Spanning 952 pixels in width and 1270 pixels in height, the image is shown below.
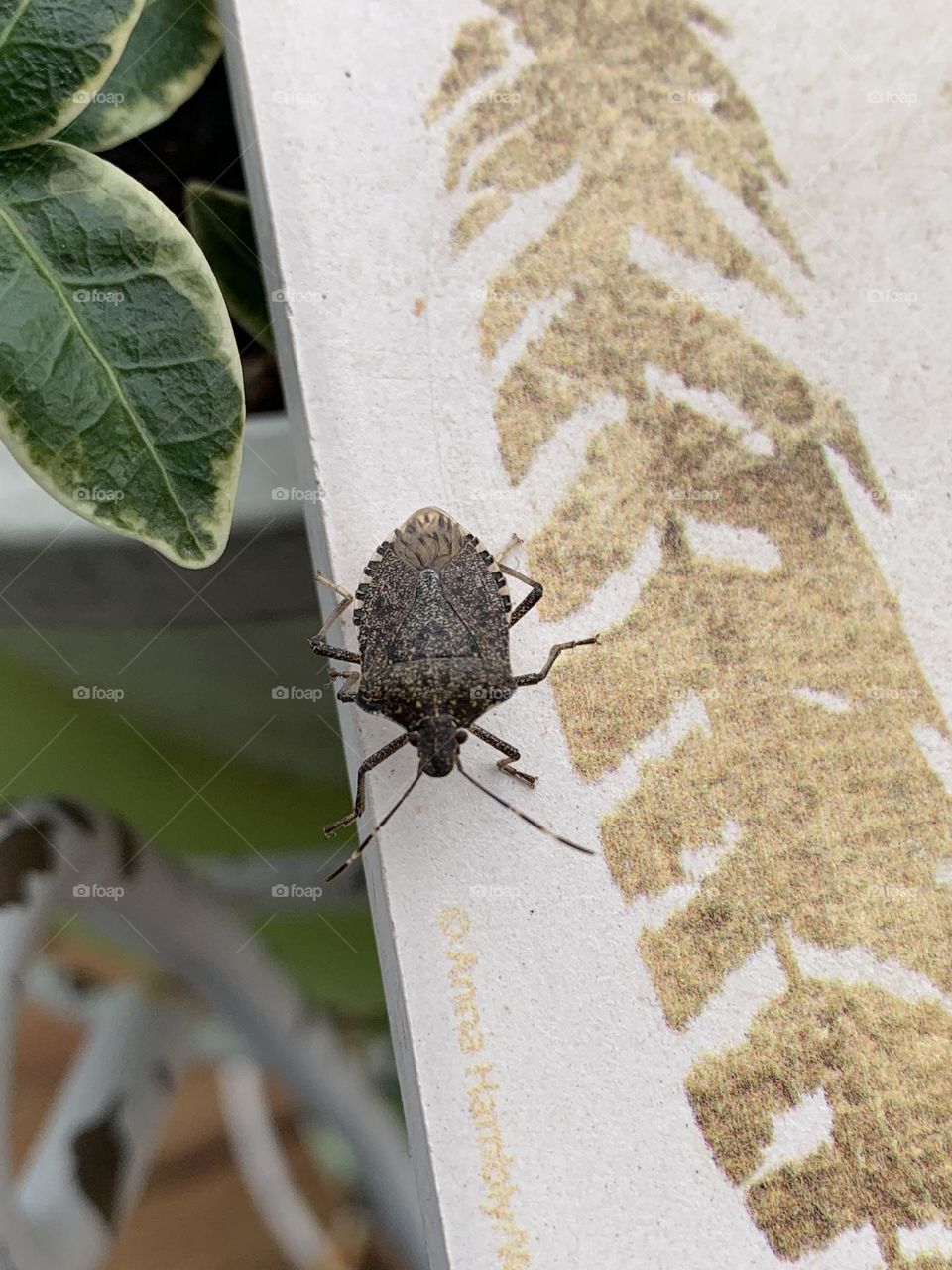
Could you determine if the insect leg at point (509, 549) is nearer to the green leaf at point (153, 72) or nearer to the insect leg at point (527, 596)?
the insect leg at point (527, 596)

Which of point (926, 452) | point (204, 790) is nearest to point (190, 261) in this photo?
point (204, 790)

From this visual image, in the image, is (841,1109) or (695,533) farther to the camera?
(695,533)

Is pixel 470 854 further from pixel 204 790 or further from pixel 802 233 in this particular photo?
pixel 802 233

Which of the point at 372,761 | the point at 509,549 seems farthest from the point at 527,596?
the point at 372,761

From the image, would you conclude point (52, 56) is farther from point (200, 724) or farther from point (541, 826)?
point (541, 826)

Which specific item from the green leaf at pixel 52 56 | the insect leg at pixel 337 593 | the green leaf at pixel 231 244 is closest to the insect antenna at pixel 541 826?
the insect leg at pixel 337 593
